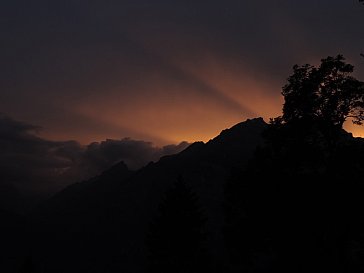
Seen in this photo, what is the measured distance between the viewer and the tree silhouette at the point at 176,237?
4194 centimetres

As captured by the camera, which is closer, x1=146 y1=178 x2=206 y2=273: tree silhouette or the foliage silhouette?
the foliage silhouette

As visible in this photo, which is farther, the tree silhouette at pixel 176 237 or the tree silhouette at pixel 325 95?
the tree silhouette at pixel 176 237

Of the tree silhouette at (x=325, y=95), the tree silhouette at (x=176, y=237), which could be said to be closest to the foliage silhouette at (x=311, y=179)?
the tree silhouette at (x=325, y=95)

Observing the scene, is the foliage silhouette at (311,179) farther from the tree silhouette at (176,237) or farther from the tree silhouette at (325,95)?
the tree silhouette at (176,237)

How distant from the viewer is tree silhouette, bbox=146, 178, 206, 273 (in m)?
41.9

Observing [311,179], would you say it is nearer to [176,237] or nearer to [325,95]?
[325,95]

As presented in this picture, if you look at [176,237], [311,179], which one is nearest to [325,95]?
[311,179]

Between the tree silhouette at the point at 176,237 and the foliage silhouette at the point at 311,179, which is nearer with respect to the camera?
the foliage silhouette at the point at 311,179

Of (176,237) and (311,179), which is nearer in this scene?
(311,179)

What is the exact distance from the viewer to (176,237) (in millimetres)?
41906

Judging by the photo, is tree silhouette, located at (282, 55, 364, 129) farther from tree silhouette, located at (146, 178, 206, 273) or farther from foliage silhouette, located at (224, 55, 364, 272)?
tree silhouette, located at (146, 178, 206, 273)

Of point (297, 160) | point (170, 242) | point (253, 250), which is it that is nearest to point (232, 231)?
point (253, 250)

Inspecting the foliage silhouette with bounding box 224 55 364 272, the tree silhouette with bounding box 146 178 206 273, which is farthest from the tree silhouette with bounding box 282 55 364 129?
the tree silhouette with bounding box 146 178 206 273

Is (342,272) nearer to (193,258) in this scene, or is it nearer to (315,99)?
(315,99)
